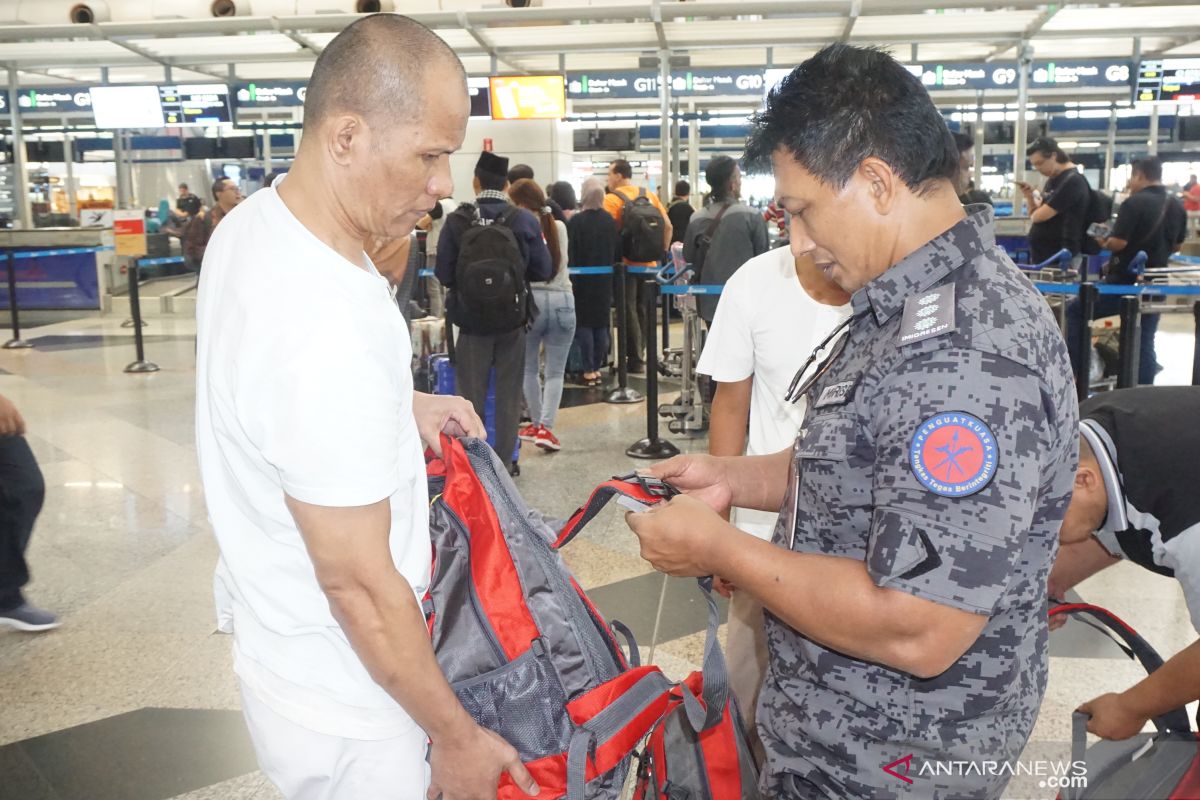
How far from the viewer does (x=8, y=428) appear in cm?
350

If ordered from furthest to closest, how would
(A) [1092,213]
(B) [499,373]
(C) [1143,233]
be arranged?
(A) [1092,213]
(C) [1143,233]
(B) [499,373]

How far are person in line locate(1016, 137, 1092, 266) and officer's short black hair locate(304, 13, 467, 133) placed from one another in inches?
295

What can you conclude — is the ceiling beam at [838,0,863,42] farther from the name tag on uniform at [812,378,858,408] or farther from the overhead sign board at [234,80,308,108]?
the name tag on uniform at [812,378,858,408]

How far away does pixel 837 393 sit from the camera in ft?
3.99

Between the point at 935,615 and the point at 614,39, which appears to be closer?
the point at 935,615

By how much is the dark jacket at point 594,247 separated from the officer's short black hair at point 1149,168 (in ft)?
13.9

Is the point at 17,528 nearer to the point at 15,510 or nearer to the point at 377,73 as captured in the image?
the point at 15,510

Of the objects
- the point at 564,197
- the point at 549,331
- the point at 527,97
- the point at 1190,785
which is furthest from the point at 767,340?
the point at 527,97

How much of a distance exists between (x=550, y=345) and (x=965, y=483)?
5.80 meters

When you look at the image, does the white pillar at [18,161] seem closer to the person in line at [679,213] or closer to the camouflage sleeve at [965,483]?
the person in line at [679,213]

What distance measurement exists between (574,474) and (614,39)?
9167 mm

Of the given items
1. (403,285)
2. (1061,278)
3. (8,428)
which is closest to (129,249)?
(403,285)

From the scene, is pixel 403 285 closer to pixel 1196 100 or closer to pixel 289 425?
pixel 289 425

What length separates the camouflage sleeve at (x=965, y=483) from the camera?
1.04 meters
